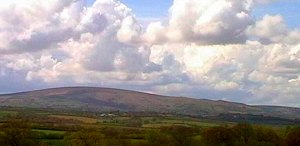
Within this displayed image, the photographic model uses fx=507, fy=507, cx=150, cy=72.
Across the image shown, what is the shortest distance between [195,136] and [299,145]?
1209 inches

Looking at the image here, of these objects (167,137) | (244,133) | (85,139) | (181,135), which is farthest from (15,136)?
(244,133)

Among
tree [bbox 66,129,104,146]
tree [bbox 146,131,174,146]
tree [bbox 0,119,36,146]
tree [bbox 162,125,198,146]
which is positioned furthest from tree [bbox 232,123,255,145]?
tree [bbox 0,119,36,146]

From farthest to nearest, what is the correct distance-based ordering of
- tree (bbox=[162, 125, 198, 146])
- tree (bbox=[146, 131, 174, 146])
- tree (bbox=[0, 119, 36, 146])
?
tree (bbox=[162, 125, 198, 146]) → tree (bbox=[146, 131, 174, 146]) → tree (bbox=[0, 119, 36, 146])

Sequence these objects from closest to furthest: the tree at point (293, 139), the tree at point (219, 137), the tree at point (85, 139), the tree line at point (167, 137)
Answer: the tree line at point (167, 137) → the tree at point (85, 139) → the tree at point (293, 139) → the tree at point (219, 137)

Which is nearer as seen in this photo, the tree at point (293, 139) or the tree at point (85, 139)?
the tree at point (85, 139)

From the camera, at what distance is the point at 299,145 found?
105 metres

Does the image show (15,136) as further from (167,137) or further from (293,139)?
(293,139)

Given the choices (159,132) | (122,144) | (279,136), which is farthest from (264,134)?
(122,144)

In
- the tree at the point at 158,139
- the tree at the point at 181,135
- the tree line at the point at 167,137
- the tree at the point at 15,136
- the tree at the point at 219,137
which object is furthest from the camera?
the tree at the point at 181,135

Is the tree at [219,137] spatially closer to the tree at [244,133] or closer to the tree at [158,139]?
the tree at [244,133]

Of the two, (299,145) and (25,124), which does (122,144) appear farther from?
(299,145)

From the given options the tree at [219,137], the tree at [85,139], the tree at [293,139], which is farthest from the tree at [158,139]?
the tree at [293,139]

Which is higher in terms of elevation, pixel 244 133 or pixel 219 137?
pixel 244 133

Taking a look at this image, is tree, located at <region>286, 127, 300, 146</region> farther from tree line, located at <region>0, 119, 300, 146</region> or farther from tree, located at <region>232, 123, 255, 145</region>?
tree, located at <region>232, 123, 255, 145</region>
